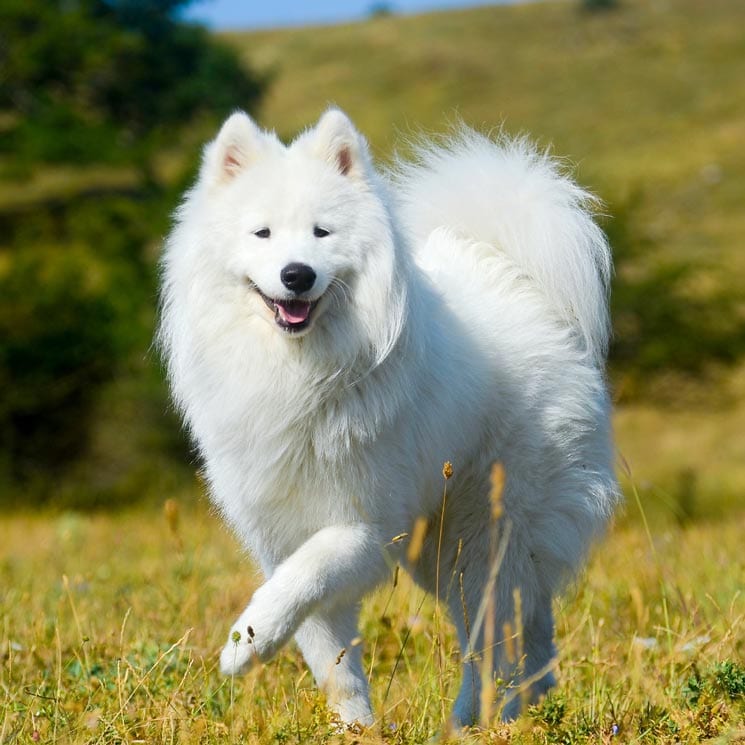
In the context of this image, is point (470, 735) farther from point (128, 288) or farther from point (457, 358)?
point (128, 288)

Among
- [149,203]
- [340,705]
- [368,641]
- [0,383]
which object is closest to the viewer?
[340,705]

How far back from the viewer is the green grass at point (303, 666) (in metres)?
2.85

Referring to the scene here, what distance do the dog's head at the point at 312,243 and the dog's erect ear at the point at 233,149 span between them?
1 centimetres

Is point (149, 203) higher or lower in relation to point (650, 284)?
higher

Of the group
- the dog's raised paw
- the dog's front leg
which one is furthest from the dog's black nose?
the dog's raised paw

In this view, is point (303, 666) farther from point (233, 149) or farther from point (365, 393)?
point (233, 149)

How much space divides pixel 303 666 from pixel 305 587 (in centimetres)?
110

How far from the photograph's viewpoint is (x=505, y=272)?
165 inches

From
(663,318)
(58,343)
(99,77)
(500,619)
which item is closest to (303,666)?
(500,619)

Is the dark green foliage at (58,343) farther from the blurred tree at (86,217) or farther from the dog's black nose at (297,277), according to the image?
the dog's black nose at (297,277)

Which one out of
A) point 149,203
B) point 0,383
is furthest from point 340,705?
point 149,203

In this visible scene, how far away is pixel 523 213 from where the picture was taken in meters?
4.16

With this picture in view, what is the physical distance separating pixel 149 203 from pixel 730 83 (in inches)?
1354

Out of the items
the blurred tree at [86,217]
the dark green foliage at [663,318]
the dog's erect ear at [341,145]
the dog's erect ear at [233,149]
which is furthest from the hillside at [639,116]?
the dog's erect ear at [233,149]
